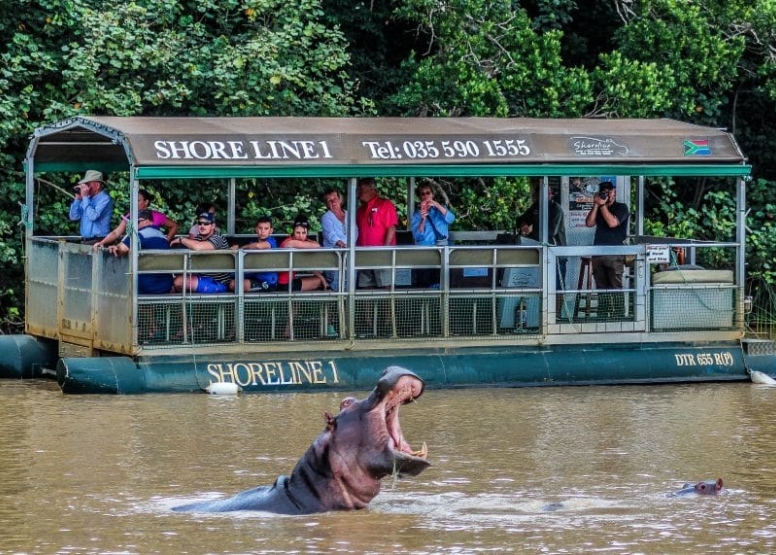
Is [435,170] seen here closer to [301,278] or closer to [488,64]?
[301,278]

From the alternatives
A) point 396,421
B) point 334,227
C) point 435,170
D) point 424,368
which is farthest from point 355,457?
point 334,227

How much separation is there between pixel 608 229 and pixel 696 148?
123 centimetres

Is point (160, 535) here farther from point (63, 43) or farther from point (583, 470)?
point (63, 43)

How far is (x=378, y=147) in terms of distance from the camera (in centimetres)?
1698

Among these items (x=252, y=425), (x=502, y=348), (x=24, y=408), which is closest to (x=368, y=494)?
(x=252, y=425)

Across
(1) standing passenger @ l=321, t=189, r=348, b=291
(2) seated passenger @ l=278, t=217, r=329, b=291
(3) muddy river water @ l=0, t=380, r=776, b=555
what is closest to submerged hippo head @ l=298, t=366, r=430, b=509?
(3) muddy river water @ l=0, t=380, r=776, b=555

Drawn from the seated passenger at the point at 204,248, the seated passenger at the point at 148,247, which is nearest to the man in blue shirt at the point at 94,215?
the seated passenger at the point at 204,248

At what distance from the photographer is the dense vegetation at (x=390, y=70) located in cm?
2112

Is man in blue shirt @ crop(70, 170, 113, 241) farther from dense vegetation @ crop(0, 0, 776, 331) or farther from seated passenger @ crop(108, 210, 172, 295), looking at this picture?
dense vegetation @ crop(0, 0, 776, 331)

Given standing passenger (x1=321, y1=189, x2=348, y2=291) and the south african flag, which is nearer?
standing passenger (x1=321, y1=189, x2=348, y2=291)

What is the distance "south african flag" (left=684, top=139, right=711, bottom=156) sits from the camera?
1814 centimetres

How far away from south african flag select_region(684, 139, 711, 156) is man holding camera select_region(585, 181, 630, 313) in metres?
0.97

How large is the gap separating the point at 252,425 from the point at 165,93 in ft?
25.3

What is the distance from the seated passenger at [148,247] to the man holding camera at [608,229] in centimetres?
442
